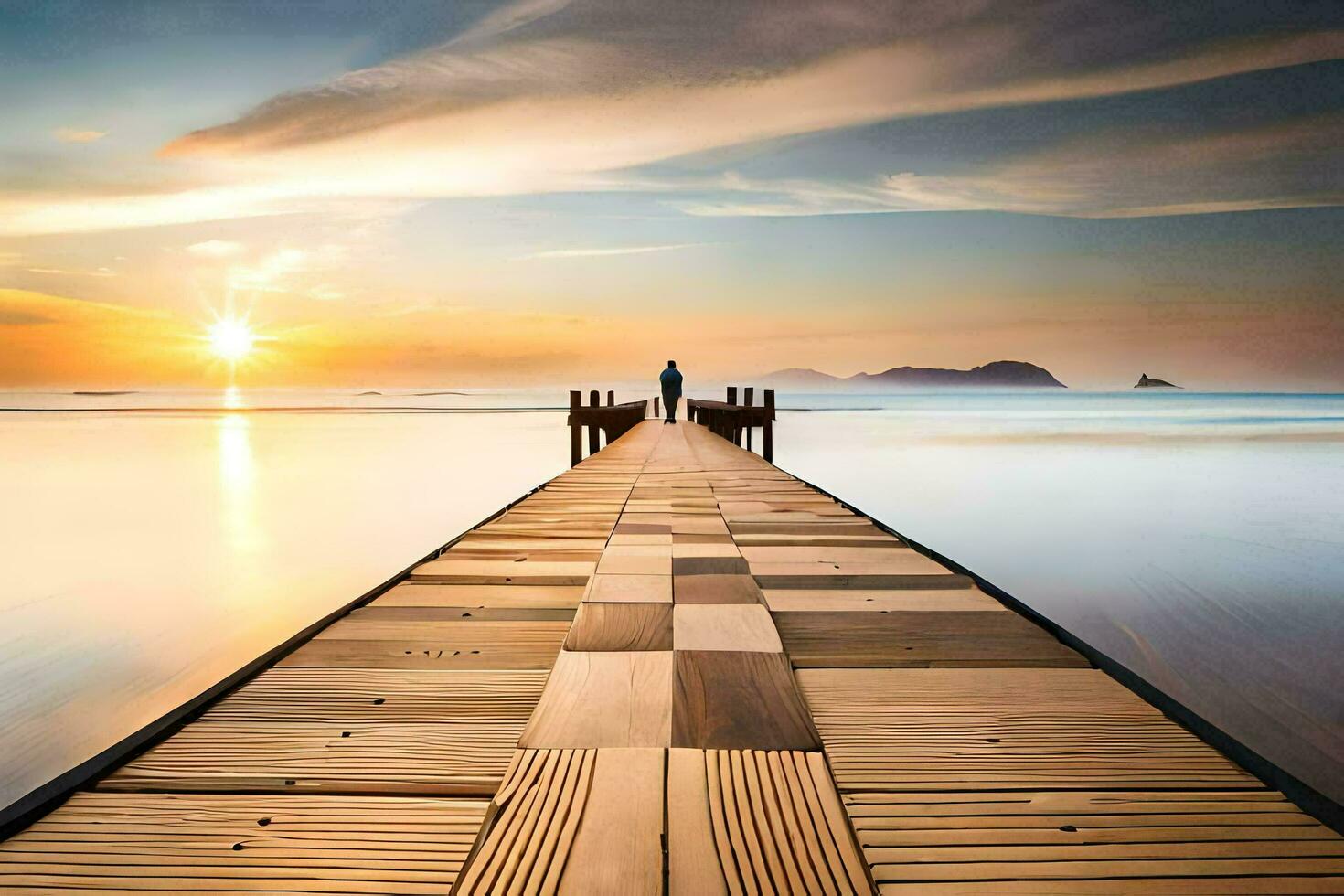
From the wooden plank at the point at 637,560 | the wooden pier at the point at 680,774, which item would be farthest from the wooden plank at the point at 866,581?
the wooden plank at the point at 637,560

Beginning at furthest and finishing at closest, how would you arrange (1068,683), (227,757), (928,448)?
(928,448) < (1068,683) < (227,757)

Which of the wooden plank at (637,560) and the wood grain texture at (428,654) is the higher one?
the wooden plank at (637,560)

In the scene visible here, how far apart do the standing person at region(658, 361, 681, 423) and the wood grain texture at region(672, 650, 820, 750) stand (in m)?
13.8

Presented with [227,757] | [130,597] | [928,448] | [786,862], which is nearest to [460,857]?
[786,862]

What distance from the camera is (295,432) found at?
32.0 m

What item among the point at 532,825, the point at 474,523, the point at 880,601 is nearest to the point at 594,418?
the point at 474,523

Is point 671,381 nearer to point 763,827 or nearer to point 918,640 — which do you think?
point 918,640

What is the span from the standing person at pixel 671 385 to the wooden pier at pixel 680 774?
1359cm

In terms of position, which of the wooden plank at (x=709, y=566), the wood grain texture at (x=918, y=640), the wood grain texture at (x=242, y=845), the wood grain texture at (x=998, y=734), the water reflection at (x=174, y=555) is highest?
the wooden plank at (x=709, y=566)

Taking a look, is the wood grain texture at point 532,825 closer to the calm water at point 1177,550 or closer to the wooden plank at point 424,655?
the wooden plank at point 424,655

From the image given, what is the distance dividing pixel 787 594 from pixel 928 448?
22.1 meters

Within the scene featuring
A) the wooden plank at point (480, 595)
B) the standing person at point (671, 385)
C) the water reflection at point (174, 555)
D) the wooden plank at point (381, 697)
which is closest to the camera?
the wooden plank at point (381, 697)

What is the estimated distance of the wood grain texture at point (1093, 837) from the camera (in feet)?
3.86

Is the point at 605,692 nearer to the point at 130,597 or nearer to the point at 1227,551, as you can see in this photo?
the point at 130,597
